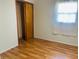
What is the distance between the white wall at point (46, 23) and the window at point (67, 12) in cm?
33

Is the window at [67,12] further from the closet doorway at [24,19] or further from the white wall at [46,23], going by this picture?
the closet doorway at [24,19]

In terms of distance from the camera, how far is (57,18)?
404cm

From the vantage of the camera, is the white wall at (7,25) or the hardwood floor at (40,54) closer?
the hardwood floor at (40,54)

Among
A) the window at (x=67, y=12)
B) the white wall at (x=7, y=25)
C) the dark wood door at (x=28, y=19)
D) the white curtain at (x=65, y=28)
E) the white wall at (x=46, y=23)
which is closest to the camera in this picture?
the white wall at (x=7, y=25)

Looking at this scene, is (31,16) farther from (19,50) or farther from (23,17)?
(19,50)

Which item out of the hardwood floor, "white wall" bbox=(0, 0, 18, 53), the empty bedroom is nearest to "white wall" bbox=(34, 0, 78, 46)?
the empty bedroom

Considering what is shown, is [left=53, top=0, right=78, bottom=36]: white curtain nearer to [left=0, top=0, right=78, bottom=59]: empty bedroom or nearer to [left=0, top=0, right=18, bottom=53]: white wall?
[left=0, top=0, right=78, bottom=59]: empty bedroom

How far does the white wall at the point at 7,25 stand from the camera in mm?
3152

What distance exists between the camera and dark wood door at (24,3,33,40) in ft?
14.4

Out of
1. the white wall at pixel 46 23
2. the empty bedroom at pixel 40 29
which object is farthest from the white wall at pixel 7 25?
the white wall at pixel 46 23

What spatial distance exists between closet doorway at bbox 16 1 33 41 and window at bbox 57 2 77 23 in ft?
4.36

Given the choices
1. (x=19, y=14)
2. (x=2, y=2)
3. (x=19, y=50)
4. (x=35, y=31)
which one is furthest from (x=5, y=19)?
(x=35, y=31)

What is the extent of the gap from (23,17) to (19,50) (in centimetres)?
162

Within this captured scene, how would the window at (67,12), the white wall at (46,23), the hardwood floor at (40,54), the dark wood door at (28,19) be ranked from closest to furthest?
the hardwood floor at (40,54) → the window at (67,12) → the white wall at (46,23) → the dark wood door at (28,19)
